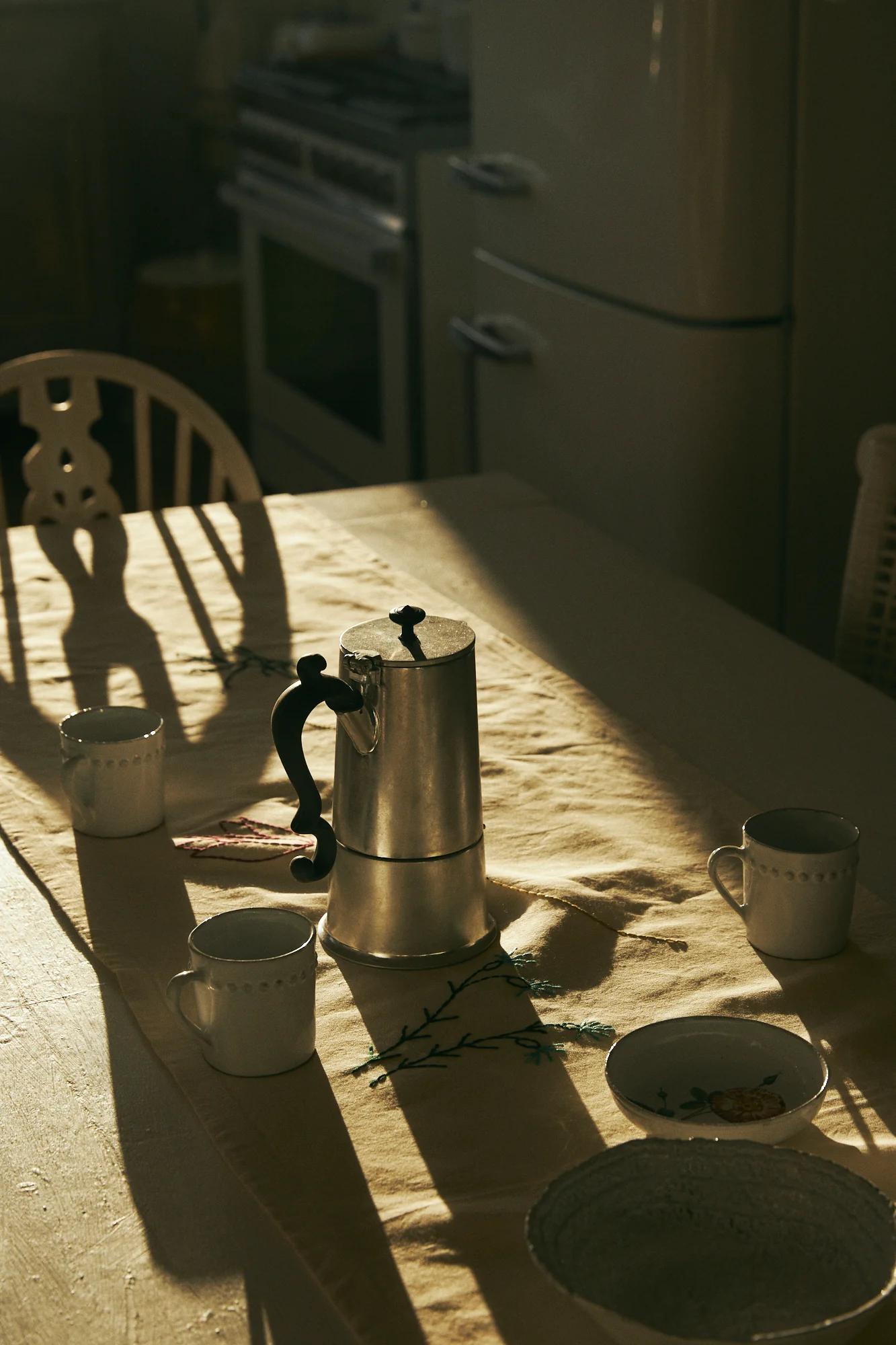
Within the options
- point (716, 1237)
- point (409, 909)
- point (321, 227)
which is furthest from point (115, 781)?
point (321, 227)

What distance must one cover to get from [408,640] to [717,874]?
0.24 metres

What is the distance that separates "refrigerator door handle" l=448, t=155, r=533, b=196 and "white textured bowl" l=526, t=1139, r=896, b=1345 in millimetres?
1914

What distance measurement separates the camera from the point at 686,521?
7.25 feet

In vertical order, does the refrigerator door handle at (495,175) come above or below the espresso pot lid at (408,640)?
above

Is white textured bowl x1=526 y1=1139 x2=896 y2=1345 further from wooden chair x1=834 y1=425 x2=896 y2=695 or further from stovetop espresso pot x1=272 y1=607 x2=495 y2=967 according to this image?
wooden chair x1=834 y1=425 x2=896 y2=695

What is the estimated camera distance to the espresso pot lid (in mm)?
846

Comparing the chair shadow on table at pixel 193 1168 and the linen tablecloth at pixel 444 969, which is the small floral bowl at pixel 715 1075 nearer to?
the linen tablecloth at pixel 444 969

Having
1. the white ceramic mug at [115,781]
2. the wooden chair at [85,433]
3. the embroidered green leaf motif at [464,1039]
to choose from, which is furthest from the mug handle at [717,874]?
the wooden chair at [85,433]

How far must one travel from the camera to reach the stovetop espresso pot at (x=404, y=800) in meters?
0.85

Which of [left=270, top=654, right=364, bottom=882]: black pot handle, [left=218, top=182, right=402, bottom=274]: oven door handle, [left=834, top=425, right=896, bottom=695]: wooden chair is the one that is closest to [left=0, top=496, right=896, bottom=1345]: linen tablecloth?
[left=270, top=654, right=364, bottom=882]: black pot handle

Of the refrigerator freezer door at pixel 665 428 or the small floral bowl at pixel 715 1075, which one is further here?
the refrigerator freezer door at pixel 665 428

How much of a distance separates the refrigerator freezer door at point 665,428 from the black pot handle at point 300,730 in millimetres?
1420

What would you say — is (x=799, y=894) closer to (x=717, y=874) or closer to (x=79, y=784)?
(x=717, y=874)

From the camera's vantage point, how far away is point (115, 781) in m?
1.04
